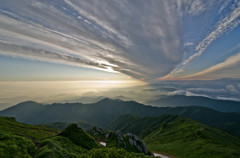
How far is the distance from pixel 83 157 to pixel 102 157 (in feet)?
14.5

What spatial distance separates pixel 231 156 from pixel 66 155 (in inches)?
2838

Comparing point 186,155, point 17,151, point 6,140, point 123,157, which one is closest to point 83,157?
point 123,157

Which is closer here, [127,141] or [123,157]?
[123,157]

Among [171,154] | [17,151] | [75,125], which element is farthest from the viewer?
[171,154]

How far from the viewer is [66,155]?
21938mm

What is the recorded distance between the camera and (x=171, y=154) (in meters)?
71.5

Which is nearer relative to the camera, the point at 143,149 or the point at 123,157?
the point at 123,157

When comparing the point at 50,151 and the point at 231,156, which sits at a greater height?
the point at 50,151

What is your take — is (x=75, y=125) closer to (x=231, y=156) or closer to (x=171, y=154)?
(x=171, y=154)

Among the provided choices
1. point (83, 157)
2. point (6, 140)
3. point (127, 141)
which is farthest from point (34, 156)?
point (127, 141)

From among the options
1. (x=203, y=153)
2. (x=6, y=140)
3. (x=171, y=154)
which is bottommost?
(x=171, y=154)

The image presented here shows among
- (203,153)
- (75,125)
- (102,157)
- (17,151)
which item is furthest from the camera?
(203,153)

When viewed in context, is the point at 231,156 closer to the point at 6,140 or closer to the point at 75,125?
the point at 75,125

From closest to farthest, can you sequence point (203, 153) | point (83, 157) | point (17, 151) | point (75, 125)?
point (17, 151) → point (83, 157) → point (75, 125) → point (203, 153)
